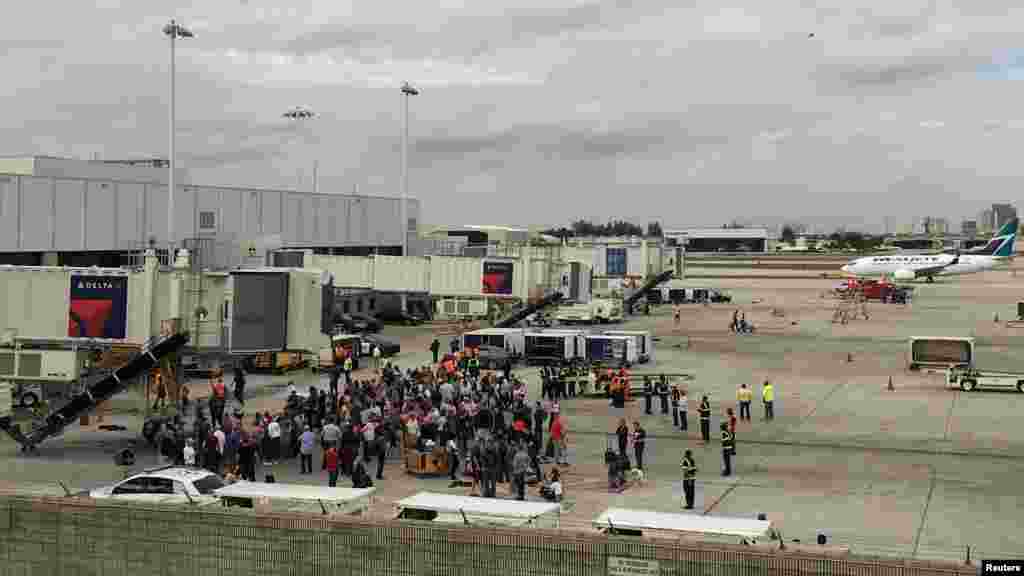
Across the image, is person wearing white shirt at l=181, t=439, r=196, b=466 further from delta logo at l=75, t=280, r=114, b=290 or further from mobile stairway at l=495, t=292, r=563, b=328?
mobile stairway at l=495, t=292, r=563, b=328

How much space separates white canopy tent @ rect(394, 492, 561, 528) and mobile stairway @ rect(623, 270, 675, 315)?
227 feet

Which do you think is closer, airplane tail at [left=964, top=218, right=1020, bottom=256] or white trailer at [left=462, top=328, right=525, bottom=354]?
white trailer at [left=462, top=328, right=525, bottom=354]

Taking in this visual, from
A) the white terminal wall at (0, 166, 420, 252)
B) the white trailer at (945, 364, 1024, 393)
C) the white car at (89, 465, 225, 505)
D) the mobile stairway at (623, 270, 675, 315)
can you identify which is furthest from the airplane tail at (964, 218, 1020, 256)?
the white car at (89, 465, 225, 505)

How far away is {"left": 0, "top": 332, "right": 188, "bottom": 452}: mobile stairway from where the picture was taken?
31.1m

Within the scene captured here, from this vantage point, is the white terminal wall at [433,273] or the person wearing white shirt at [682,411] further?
the white terminal wall at [433,273]

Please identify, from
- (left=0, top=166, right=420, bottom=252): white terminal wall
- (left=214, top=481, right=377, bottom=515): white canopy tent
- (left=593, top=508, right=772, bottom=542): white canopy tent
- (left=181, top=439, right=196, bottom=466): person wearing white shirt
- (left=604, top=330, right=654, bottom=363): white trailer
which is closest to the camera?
(left=593, top=508, right=772, bottom=542): white canopy tent

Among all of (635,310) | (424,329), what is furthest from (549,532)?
(635,310)

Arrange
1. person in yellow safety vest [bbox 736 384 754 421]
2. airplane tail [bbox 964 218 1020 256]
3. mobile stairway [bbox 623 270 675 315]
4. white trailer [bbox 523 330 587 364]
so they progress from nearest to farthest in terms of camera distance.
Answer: person in yellow safety vest [bbox 736 384 754 421]
white trailer [bbox 523 330 587 364]
mobile stairway [bbox 623 270 675 315]
airplane tail [bbox 964 218 1020 256]

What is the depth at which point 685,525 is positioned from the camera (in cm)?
1653

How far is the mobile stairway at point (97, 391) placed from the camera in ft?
102

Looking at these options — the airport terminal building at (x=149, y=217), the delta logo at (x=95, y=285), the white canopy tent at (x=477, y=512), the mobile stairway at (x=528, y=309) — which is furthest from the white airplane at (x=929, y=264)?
the white canopy tent at (x=477, y=512)

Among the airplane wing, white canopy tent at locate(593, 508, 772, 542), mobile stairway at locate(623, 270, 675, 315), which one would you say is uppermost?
the airplane wing

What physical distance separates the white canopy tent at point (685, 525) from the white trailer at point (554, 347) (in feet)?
116

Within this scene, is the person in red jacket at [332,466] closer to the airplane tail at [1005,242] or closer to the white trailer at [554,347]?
the white trailer at [554,347]
